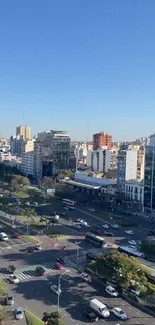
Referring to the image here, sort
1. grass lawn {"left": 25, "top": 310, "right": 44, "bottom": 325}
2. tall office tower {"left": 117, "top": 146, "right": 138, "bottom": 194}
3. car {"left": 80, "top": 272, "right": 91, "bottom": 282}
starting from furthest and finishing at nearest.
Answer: tall office tower {"left": 117, "top": 146, "right": 138, "bottom": 194} < car {"left": 80, "top": 272, "right": 91, "bottom": 282} < grass lawn {"left": 25, "top": 310, "right": 44, "bottom": 325}

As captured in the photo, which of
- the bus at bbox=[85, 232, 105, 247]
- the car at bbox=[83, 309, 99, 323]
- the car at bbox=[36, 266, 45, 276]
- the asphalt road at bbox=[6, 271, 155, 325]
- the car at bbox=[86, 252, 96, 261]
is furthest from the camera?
the bus at bbox=[85, 232, 105, 247]

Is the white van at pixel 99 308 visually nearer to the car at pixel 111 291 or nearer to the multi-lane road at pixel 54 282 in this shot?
the multi-lane road at pixel 54 282

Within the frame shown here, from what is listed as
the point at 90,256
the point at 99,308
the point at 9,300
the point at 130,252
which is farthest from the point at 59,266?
the point at 99,308

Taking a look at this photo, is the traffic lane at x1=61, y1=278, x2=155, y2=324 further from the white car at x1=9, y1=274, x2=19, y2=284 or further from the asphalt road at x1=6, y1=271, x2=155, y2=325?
the white car at x1=9, y1=274, x2=19, y2=284

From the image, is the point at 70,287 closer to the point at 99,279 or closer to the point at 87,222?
the point at 99,279

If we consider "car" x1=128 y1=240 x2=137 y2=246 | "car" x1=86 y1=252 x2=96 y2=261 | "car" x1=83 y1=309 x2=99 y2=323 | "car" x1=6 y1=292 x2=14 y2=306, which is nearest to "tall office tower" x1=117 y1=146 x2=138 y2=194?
"car" x1=128 y1=240 x2=137 y2=246

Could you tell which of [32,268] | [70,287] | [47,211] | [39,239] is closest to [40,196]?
[47,211]

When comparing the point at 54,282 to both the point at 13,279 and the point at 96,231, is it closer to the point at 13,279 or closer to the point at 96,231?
the point at 13,279
